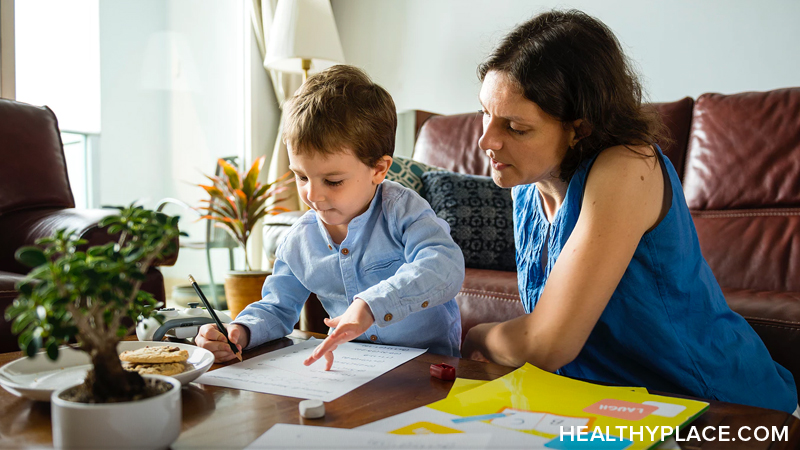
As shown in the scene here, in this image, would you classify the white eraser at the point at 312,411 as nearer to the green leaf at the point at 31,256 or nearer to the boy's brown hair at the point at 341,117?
the green leaf at the point at 31,256

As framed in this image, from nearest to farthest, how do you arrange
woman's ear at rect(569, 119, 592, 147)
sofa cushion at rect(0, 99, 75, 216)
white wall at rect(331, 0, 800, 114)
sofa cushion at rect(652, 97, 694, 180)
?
woman's ear at rect(569, 119, 592, 147) → sofa cushion at rect(0, 99, 75, 216) → sofa cushion at rect(652, 97, 694, 180) → white wall at rect(331, 0, 800, 114)

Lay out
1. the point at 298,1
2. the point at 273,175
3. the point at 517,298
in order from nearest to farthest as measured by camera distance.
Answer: the point at 517,298, the point at 298,1, the point at 273,175

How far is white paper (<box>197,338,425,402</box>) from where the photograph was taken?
69 cm

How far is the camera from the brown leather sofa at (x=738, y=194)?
5.74 ft

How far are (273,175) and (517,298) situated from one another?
260 centimetres

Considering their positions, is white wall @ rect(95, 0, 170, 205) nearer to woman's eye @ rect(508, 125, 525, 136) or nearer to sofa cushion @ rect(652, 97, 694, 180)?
sofa cushion @ rect(652, 97, 694, 180)

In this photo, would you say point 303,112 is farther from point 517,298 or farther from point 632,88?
point 517,298

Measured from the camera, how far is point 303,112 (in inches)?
39.7

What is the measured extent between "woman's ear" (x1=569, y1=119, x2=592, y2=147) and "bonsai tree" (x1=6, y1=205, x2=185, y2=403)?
2.18ft

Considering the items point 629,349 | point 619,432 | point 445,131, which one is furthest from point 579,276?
point 445,131

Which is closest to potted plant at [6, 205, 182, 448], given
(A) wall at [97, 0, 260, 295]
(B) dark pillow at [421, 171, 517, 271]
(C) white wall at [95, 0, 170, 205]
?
(B) dark pillow at [421, 171, 517, 271]

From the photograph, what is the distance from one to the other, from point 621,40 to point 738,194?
135 cm

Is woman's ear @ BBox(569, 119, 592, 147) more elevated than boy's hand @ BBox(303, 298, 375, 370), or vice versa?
woman's ear @ BBox(569, 119, 592, 147)

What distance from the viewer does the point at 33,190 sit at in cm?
201
